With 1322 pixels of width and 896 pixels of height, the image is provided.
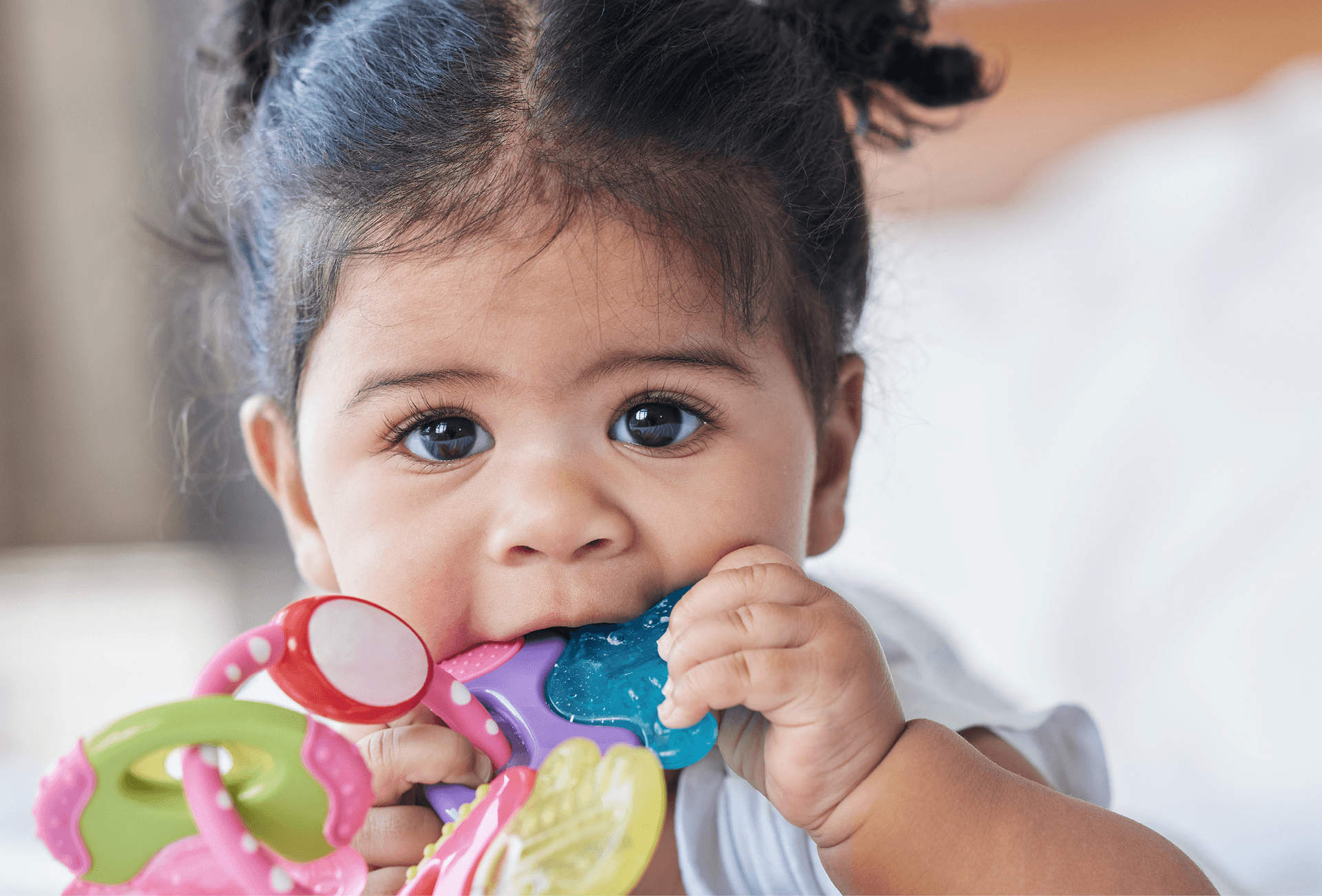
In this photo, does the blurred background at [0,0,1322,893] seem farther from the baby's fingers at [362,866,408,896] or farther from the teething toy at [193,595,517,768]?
the teething toy at [193,595,517,768]

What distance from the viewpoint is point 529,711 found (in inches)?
24.8

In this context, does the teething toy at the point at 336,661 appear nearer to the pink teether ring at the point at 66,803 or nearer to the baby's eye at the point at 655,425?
the pink teether ring at the point at 66,803

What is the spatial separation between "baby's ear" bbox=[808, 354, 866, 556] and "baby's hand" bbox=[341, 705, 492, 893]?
322 millimetres

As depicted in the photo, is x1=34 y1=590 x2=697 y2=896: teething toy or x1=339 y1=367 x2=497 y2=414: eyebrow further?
x1=339 y1=367 x2=497 y2=414: eyebrow

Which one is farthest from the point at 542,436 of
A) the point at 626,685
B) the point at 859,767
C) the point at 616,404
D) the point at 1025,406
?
the point at 1025,406

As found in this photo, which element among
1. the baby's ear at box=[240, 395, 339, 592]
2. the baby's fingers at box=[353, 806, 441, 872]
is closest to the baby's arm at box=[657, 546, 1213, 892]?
the baby's fingers at box=[353, 806, 441, 872]

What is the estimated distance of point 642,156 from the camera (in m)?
0.69

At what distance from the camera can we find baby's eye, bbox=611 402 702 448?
2.27ft

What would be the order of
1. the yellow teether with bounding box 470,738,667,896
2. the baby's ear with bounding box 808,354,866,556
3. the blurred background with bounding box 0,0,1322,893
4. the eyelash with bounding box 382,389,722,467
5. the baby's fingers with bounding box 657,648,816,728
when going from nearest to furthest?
the yellow teether with bounding box 470,738,667,896 → the baby's fingers with bounding box 657,648,816,728 → the eyelash with bounding box 382,389,722,467 → the baby's ear with bounding box 808,354,866,556 → the blurred background with bounding box 0,0,1322,893

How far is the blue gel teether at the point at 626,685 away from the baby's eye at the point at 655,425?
0.10 m

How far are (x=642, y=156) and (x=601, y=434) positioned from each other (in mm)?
182

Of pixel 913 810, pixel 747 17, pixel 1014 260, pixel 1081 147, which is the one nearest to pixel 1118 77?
pixel 1081 147

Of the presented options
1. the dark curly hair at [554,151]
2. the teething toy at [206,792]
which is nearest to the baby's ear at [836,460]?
the dark curly hair at [554,151]

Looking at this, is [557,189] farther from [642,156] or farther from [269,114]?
[269,114]
